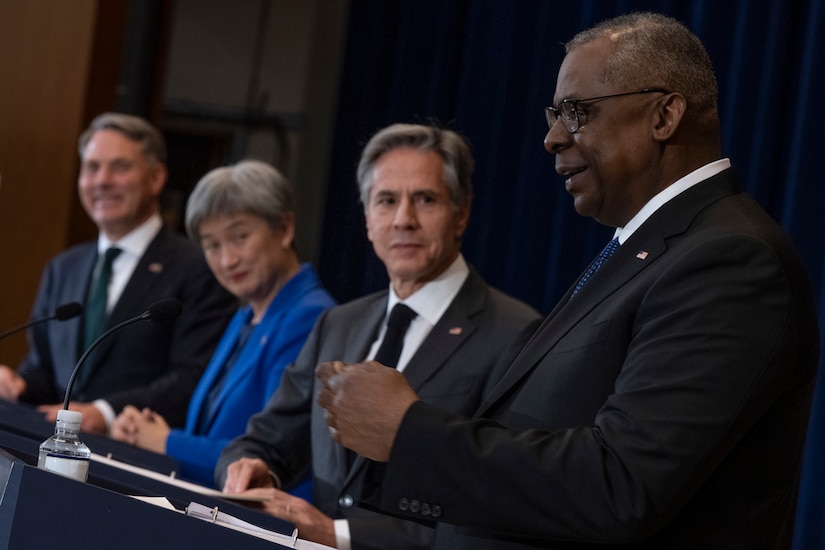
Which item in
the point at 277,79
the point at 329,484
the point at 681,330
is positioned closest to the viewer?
the point at 681,330

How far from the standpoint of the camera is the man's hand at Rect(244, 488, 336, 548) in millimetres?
2459

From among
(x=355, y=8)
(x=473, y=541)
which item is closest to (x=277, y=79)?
(x=355, y=8)

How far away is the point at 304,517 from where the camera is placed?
2.49 metres

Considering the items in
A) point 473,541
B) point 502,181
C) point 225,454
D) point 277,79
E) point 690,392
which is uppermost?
point 277,79

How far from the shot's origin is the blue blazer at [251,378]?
3.31 m

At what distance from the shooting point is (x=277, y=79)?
736 centimetres

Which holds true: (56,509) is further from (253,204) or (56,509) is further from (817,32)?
(817,32)

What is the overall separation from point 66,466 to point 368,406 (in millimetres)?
444

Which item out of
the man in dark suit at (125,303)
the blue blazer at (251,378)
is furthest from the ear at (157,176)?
the blue blazer at (251,378)

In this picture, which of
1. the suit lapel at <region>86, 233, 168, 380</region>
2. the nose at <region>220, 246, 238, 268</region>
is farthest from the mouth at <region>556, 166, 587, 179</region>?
the suit lapel at <region>86, 233, 168, 380</region>

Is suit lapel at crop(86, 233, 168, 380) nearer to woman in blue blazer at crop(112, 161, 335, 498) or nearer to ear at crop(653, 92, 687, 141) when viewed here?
woman in blue blazer at crop(112, 161, 335, 498)

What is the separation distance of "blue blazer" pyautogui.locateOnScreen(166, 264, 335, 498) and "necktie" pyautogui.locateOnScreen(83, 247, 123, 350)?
0.84 metres

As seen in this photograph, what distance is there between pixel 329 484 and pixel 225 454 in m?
0.43

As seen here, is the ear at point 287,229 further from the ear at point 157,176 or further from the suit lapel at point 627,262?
the suit lapel at point 627,262
